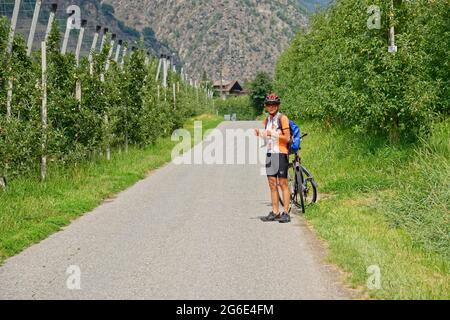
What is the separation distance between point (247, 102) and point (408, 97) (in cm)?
9226

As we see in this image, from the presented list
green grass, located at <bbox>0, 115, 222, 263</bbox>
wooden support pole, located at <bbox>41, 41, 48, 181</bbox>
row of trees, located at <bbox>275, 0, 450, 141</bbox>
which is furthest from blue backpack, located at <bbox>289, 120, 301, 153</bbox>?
wooden support pole, located at <bbox>41, 41, 48, 181</bbox>

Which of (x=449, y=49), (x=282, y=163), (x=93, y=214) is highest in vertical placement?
(x=449, y=49)

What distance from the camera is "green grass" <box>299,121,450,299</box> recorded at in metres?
6.31

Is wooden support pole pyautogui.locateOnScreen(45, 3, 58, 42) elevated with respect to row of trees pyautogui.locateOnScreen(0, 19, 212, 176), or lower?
elevated

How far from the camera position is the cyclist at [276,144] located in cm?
996

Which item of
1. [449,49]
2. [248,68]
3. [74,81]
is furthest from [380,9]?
[248,68]

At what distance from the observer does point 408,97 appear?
47.1 ft

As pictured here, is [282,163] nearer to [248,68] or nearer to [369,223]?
[369,223]

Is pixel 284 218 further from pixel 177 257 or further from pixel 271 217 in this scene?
pixel 177 257

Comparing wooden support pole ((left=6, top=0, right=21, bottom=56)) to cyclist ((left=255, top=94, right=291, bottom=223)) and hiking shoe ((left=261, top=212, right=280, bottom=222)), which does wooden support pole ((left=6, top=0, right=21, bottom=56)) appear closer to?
cyclist ((left=255, top=94, right=291, bottom=223))

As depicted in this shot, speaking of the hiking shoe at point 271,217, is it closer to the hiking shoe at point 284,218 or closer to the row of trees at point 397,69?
the hiking shoe at point 284,218

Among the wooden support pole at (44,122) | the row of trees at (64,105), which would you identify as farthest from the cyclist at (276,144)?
the wooden support pole at (44,122)

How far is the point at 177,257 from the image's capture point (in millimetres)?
7629

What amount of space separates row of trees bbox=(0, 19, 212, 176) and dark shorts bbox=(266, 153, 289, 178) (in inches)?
221
